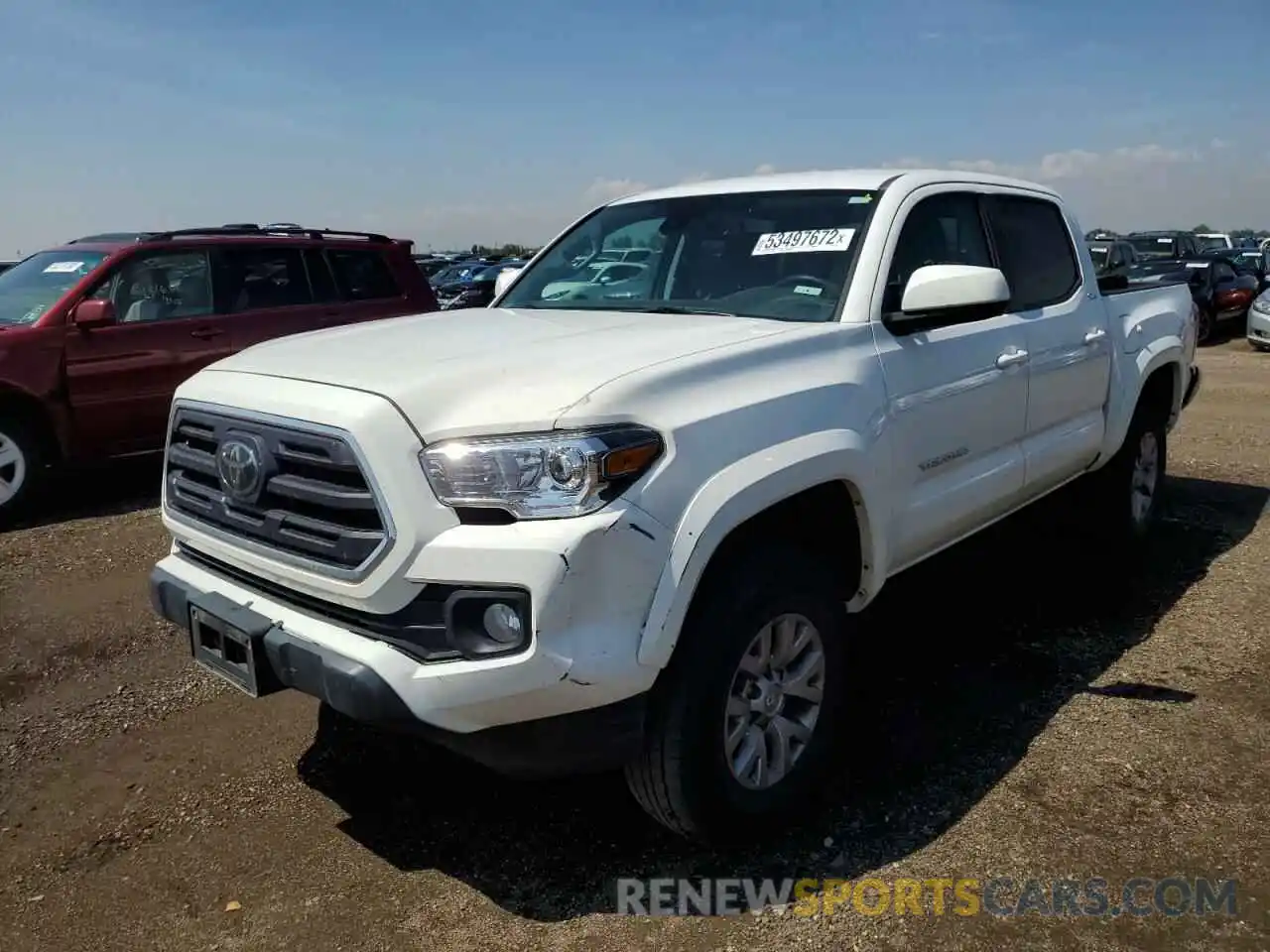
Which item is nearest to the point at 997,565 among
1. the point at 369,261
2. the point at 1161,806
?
the point at 1161,806

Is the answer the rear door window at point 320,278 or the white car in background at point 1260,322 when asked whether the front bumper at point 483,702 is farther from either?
the white car in background at point 1260,322

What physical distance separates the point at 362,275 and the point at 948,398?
19.7 feet

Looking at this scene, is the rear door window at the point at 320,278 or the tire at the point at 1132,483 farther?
the rear door window at the point at 320,278

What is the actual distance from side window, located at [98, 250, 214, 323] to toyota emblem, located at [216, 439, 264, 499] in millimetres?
4733

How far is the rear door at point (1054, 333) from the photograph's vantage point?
4.15m

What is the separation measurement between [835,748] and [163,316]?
576 centimetres

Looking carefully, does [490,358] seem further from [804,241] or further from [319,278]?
[319,278]

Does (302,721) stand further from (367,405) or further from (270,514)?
(367,405)

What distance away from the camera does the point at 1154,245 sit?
61.3 feet

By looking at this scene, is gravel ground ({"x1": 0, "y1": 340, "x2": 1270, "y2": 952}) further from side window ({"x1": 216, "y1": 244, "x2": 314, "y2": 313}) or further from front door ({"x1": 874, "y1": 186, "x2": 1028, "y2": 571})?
side window ({"x1": 216, "y1": 244, "x2": 314, "y2": 313})

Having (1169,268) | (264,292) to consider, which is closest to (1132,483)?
(264,292)

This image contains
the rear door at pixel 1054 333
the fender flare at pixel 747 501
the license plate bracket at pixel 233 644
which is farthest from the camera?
the rear door at pixel 1054 333

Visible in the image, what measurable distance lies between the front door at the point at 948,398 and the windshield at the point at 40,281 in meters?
5.65

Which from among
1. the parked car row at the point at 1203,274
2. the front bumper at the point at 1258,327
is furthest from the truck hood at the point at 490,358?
the front bumper at the point at 1258,327
